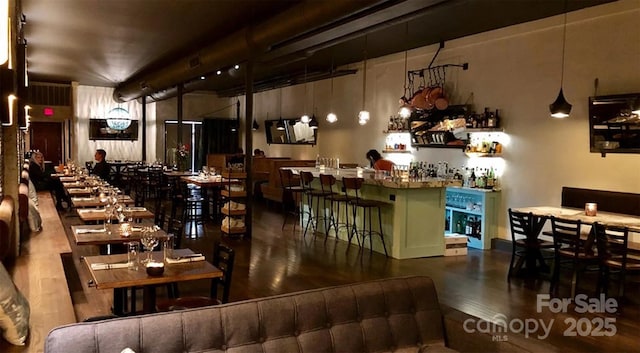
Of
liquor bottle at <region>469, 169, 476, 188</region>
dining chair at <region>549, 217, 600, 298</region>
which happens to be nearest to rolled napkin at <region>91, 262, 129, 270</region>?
dining chair at <region>549, 217, 600, 298</region>

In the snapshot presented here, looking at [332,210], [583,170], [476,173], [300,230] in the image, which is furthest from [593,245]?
[300,230]

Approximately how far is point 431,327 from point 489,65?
6225 millimetres

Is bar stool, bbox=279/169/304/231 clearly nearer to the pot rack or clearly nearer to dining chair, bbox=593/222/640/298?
the pot rack

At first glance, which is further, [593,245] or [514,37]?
[514,37]

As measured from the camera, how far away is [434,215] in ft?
23.6

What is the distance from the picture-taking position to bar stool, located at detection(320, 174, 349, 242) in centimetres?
792

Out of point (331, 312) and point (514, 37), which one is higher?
point (514, 37)

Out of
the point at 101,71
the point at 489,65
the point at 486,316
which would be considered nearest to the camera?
the point at 486,316

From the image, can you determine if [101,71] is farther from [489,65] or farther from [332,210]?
[489,65]

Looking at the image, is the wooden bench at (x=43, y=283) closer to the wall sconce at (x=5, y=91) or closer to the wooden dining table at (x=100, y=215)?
the wooden dining table at (x=100, y=215)

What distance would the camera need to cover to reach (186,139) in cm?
1853

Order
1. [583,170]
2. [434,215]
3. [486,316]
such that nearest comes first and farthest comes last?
[486,316]
[583,170]
[434,215]

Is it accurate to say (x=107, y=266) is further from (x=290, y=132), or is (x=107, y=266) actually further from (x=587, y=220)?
(x=290, y=132)

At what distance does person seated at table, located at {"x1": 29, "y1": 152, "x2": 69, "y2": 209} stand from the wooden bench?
16.4 feet
